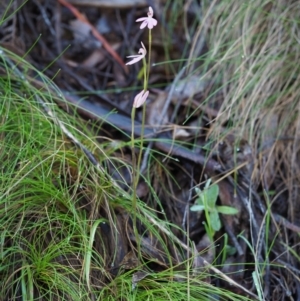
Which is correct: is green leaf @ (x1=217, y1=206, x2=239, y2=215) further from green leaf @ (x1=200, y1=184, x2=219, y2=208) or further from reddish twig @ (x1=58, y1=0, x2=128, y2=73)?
reddish twig @ (x1=58, y1=0, x2=128, y2=73)

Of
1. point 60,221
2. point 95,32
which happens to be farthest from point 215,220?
point 95,32

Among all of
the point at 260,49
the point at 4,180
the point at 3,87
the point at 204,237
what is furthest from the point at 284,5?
the point at 4,180

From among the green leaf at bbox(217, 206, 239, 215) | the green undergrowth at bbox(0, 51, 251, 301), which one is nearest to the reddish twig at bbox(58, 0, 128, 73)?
the green undergrowth at bbox(0, 51, 251, 301)

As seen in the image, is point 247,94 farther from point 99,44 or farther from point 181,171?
point 99,44

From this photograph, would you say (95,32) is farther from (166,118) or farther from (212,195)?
(212,195)

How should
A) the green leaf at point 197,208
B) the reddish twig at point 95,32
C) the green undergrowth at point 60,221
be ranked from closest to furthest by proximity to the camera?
1. the green undergrowth at point 60,221
2. the green leaf at point 197,208
3. the reddish twig at point 95,32

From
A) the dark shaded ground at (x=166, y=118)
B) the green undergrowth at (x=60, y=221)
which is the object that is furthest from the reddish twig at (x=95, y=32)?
the green undergrowth at (x=60, y=221)

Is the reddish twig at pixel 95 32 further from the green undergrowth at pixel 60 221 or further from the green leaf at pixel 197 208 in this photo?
the green leaf at pixel 197 208
